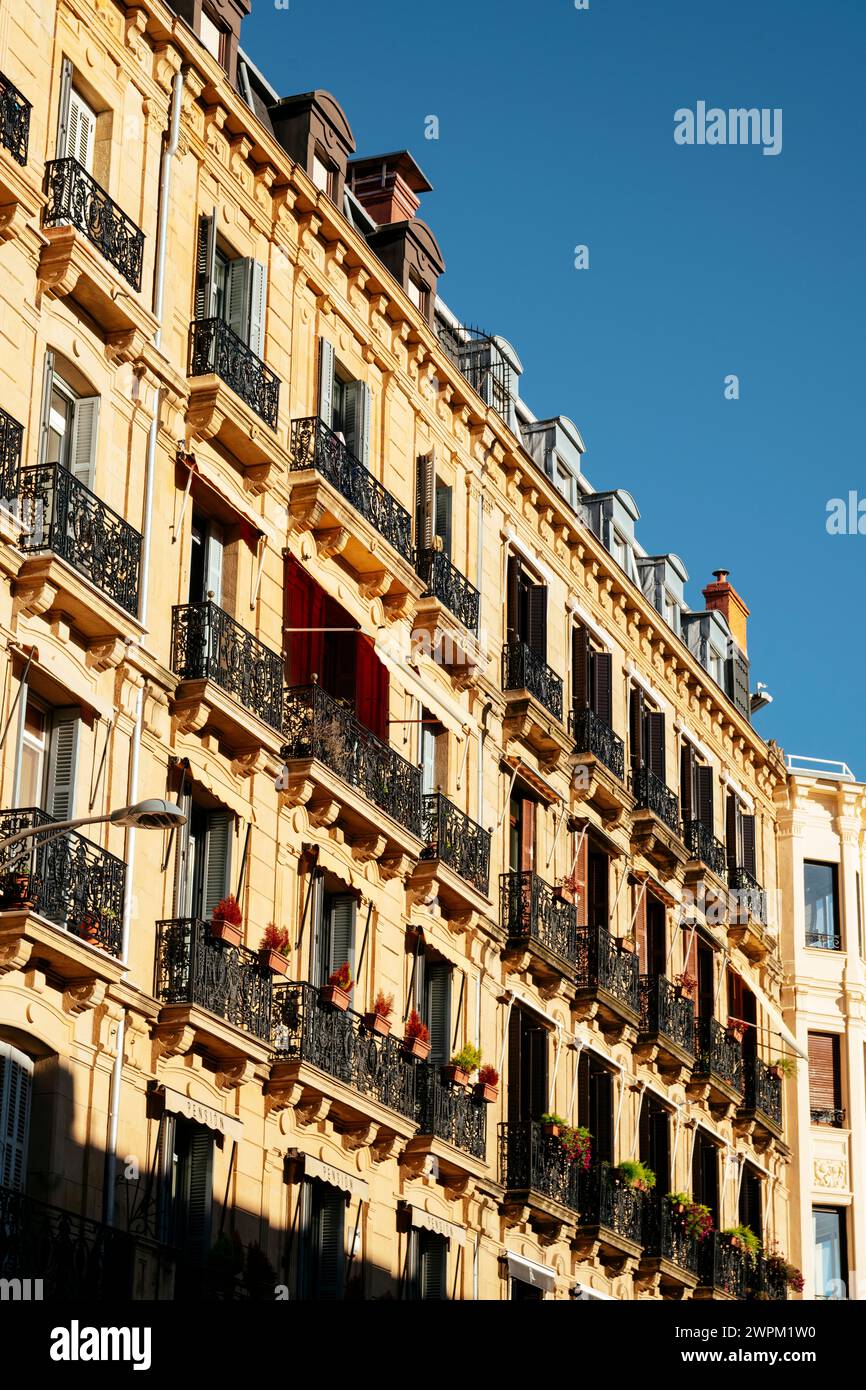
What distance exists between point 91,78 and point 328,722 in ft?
28.8

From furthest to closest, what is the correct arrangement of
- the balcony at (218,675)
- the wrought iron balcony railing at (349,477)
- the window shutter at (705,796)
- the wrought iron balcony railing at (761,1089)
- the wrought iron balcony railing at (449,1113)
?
the window shutter at (705,796), the wrought iron balcony railing at (761,1089), the wrought iron balcony railing at (449,1113), the wrought iron balcony railing at (349,477), the balcony at (218,675)

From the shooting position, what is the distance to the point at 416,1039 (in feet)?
114

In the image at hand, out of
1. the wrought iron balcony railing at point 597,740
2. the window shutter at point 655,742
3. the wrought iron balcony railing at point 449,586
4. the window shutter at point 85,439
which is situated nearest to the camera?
the window shutter at point 85,439

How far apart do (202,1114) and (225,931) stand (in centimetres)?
218

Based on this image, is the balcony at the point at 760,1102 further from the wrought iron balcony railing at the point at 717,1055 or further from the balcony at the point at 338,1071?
the balcony at the point at 338,1071

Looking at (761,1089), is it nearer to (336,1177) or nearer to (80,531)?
(336,1177)

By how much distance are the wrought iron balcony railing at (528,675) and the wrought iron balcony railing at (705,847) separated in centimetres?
725

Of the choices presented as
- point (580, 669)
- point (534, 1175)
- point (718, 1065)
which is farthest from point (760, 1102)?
point (534, 1175)

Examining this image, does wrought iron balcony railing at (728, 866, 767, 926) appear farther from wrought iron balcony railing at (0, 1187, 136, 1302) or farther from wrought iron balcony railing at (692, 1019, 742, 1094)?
wrought iron balcony railing at (0, 1187, 136, 1302)

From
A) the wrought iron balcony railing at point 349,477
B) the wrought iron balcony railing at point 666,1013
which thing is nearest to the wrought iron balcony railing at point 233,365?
the wrought iron balcony railing at point 349,477

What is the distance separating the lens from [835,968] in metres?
54.8

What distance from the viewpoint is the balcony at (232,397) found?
31609mm

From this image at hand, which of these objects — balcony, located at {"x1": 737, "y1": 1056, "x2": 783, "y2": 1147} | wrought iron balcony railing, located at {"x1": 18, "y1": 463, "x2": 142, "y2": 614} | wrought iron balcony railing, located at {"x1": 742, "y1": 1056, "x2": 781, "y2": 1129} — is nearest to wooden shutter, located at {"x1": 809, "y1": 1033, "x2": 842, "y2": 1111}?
wrought iron balcony railing, located at {"x1": 742, "y1": 1056, "x2": 781, "y2": 1129}

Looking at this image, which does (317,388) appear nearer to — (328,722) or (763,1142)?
(328,722)
